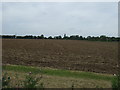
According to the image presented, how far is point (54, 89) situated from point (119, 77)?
1991mm

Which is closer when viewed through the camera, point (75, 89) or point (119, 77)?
point (119, 77)

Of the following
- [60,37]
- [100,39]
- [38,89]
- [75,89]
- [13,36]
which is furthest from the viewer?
[60,37]

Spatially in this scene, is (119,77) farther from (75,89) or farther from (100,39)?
(100,39)

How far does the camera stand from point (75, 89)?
511 cm

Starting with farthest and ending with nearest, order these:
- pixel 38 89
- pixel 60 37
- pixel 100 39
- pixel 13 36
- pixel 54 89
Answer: pixel 60 37, pixel 13 36, pixel 100 39, pixel 54 89, pixel 38 89

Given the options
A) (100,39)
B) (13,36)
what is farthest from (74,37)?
(13,36)

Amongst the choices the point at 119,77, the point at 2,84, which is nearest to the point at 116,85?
the point at 119,77

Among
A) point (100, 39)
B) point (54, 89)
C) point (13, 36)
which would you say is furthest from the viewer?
point (13, 36)

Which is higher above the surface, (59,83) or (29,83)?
(29,83)

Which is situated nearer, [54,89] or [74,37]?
[54,89]

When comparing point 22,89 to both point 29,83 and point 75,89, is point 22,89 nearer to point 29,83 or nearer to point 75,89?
point 29,83

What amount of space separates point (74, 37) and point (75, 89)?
114 metres

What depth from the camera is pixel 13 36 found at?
113 m

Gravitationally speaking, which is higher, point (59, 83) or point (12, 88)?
point (12, 88)
